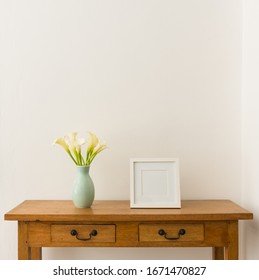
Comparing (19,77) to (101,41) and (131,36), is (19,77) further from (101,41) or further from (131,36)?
(131,36)

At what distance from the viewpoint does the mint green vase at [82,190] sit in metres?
2.20

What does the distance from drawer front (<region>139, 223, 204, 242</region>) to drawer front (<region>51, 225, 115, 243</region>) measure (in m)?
0.15

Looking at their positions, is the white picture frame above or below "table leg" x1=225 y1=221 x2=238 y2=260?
above

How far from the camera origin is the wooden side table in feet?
6.75

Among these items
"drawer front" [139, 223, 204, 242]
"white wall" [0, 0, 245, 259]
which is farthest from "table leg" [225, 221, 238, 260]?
"white wall" [0, 0, 245, 259]

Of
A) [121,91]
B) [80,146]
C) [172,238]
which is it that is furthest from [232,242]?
[121,91]

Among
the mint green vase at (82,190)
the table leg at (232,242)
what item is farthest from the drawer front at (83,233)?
the table leg at (232,242)

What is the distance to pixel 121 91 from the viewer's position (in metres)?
2.46

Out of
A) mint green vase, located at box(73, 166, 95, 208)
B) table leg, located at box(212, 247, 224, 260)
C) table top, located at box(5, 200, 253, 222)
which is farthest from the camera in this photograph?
table leg, located at box(212, 247, 224, 260)

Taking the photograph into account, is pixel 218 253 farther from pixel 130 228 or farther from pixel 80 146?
pixel 80 146

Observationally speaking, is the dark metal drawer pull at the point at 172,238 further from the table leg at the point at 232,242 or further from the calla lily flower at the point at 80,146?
the calla lily flower at the point at 80,146

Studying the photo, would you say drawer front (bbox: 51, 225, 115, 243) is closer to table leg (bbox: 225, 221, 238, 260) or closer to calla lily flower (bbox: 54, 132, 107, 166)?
calla lily flower (bbox: 54, 132, 107, 166)
